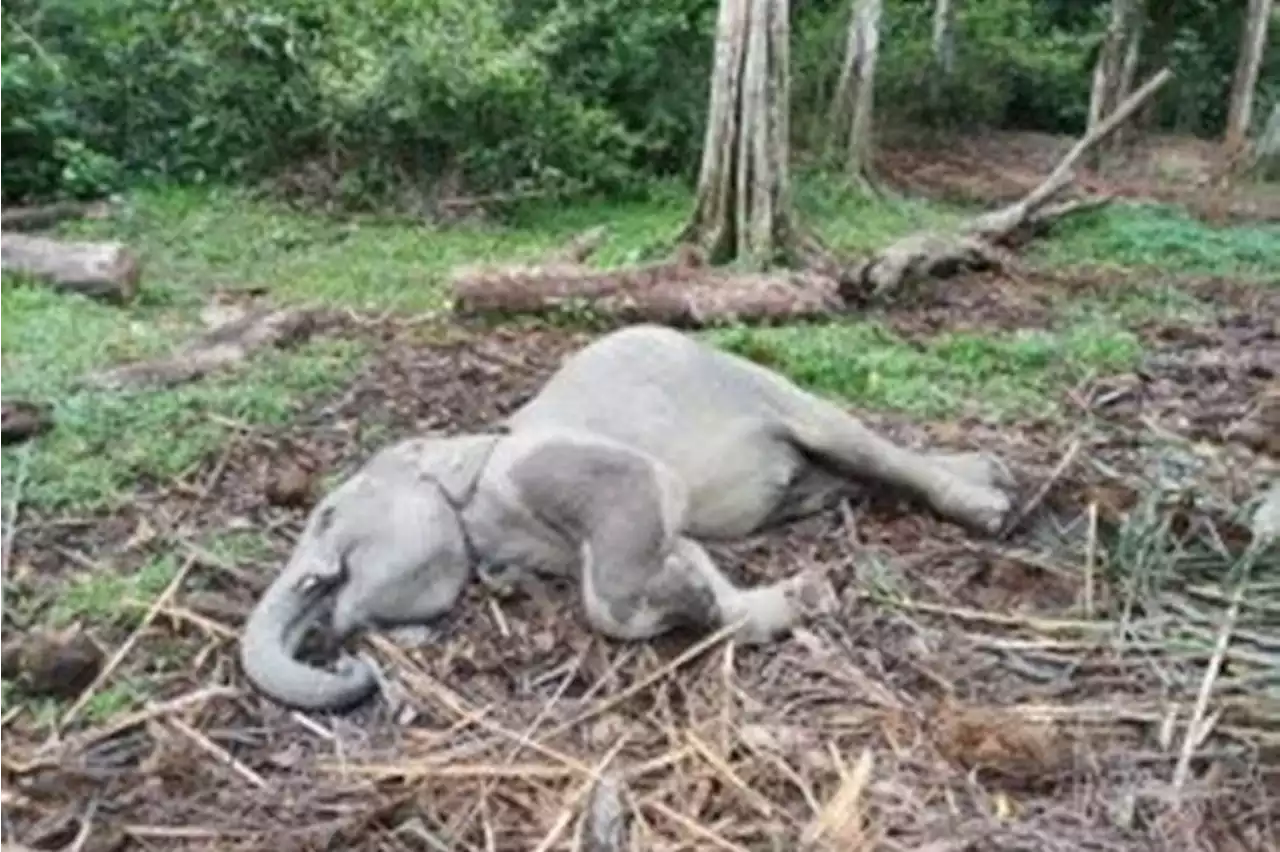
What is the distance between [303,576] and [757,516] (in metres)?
0.83

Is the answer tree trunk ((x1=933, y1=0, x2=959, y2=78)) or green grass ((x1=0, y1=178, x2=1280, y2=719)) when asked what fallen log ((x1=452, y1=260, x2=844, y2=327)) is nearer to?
green grass ((x1=0, y1=178, x2=1280, y2=719))

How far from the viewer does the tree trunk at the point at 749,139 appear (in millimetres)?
6461

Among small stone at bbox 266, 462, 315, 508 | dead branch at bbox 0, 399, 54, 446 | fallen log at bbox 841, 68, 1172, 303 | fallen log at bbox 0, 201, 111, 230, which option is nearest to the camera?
small stone at bbox 266, 462, 315, 508

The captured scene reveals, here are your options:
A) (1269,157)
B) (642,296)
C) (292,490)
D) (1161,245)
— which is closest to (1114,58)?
(1269,157)

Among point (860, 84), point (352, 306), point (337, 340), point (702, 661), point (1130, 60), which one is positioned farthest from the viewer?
point (1130, 60)

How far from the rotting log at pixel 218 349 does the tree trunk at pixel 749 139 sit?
1.79 m

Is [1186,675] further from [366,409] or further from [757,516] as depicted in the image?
[366,409]

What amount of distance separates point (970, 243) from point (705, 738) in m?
4.15

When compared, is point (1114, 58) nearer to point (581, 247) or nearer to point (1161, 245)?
point (1161, 245)

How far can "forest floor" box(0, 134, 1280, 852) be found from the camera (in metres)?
2.49

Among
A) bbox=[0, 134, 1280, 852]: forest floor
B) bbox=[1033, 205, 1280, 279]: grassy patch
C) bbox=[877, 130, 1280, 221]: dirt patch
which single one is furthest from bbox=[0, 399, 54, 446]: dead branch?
bbox=[877, 130, 1280, 221]: dirt patch

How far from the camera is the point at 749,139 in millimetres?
6551

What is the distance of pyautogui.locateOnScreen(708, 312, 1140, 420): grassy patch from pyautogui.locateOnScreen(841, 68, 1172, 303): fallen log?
0.45 meters

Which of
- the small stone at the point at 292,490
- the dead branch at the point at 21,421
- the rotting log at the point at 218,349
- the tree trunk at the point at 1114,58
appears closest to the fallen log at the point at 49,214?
the rotting log at the point at 218,349
